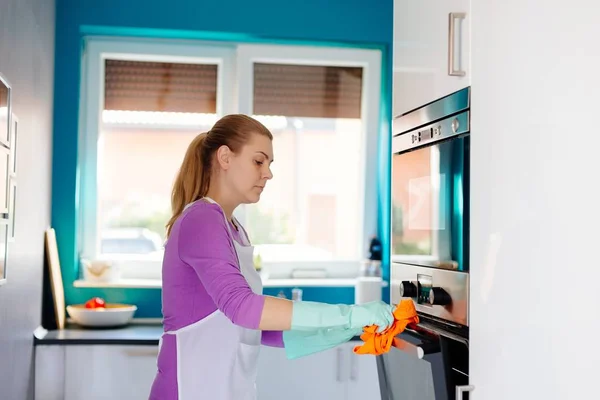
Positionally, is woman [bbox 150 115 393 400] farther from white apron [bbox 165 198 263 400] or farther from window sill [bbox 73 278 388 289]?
window sill [bbox 73 278 388 289]

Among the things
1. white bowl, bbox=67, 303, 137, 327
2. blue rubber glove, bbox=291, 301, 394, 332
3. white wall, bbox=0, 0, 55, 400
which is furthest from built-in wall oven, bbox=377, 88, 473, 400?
white bowl, bbox=67, 303, 137, 327

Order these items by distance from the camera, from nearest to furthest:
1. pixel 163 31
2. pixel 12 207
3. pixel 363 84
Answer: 1. pixel 12 207
2. pixel 163 31
3. pixel 363 84

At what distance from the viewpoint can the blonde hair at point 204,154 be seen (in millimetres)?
1829

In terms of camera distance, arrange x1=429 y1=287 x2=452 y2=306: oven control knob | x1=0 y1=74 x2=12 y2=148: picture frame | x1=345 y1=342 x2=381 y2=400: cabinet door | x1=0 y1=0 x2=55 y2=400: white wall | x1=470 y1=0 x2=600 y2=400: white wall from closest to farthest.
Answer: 1. x1=470 y1=0 x2=600 y2=400: white wall
2. x1=429 y1=287 x2=452 y2=306: oven control knob
3. x1=0 y1=74 x2=12 y2=148: picture frame
4. x1=0 y1=0 x2=55 y2=400: white wall
5. x1=345 y1=342 x2=381 y2=400: cabinet door

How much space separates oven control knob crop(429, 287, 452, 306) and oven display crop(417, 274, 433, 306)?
52 mm

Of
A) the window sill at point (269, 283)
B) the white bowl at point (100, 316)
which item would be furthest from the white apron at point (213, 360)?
the window sill at point (269, 283)

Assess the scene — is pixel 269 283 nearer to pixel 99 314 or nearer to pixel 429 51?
pixel 99 314

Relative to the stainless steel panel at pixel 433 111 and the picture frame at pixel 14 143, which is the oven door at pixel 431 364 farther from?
the picture frame at pixel 14 143

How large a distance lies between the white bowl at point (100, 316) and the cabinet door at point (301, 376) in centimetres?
60

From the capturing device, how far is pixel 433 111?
1.71 m

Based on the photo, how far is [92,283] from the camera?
323cm

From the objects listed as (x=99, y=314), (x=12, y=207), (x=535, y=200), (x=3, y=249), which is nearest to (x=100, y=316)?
(x=99, y=314)

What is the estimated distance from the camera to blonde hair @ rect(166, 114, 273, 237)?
1.83 meters

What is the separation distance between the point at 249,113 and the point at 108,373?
1308 mm
